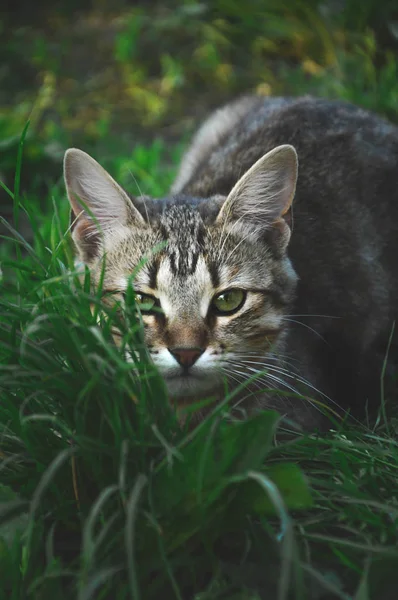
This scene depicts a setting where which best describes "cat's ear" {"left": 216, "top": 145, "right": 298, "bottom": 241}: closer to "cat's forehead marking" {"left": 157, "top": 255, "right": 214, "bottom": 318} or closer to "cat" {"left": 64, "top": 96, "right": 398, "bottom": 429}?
"cat" {"left": 64, "top": 96, "right": 398, "bottom": 429}

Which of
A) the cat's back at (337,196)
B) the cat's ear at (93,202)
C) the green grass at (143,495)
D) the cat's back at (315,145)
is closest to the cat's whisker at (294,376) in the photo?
the cat's back at (337,196)

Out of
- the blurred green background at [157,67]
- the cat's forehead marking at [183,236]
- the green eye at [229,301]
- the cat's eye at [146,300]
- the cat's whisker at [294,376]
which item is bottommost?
the cat's whisker at [294,376]

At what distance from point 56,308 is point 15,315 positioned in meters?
0.14

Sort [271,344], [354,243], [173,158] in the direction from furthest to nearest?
1. [173,158]
2. [354,243]
3. [271,344]

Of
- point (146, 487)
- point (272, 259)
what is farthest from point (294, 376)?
point (146, 487)

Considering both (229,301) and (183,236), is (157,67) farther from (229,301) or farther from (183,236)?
(229,301)

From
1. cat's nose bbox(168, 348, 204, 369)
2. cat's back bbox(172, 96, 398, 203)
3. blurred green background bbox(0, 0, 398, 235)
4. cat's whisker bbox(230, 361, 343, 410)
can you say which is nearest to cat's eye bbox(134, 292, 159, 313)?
cat's nose bbox(168, 348, 204, 369)

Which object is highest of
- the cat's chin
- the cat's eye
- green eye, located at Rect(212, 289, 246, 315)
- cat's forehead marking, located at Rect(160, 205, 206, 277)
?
cat's forehead marking, located at Rect(160, 205, 206, 277)

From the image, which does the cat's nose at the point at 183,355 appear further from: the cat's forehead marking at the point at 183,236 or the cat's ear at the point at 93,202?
the cat's ear at the point at 93,202

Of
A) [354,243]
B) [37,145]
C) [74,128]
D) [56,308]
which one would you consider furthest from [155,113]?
[56,308]

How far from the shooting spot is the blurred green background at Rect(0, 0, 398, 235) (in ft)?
15.6

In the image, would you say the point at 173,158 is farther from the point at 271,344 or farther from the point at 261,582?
the point at 261,582

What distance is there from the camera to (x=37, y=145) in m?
4.41

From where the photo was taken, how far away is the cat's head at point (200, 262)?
6.84 ft
